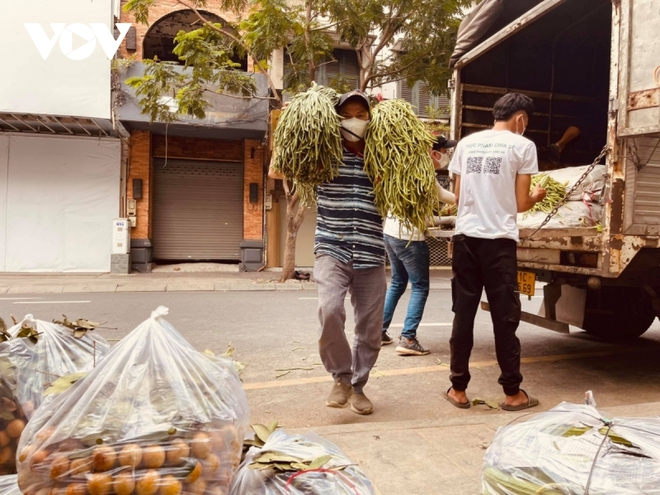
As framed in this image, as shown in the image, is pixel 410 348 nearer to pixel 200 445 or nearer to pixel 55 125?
pixel 200 445

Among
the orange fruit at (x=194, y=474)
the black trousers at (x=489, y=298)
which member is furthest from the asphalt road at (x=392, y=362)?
the orange fruit at (x=194, y=474)

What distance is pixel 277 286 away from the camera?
11242 mm

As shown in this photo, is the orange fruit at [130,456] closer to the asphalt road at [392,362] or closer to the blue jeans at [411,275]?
the asphalt road at [392,362]

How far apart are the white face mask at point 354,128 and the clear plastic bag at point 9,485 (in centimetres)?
218

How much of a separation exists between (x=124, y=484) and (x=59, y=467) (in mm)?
191

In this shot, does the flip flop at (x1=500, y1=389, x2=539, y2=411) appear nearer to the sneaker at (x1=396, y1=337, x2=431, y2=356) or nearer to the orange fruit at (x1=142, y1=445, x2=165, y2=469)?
the sneaker at (x1=396, y1=337, x2=431, y2=356)

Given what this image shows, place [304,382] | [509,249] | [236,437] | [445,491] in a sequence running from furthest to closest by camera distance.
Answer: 1. [304,382]
2. [509,249]
3. [445,491]
4. [236,437]

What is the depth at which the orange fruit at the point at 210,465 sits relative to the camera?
151 cm

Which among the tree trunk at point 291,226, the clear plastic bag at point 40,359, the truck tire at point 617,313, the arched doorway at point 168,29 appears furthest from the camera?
the arched doorway at point 168,29

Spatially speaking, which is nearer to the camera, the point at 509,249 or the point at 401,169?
the point at 401,169

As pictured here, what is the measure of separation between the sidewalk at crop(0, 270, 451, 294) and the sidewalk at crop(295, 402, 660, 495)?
8307 mm

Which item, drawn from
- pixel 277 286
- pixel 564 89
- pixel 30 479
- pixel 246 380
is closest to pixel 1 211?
pixel 277 286

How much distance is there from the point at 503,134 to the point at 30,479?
2941 mm

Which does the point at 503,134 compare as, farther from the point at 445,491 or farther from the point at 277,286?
the point at 277,286
